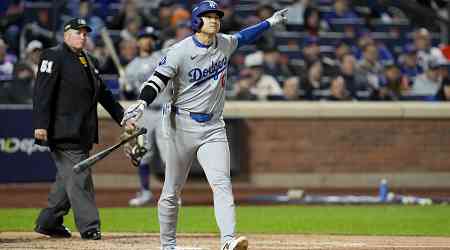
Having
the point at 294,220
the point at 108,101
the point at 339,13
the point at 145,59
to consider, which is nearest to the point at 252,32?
the point at 108,101

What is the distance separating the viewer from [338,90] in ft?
60.3

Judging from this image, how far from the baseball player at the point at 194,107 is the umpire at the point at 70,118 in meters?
1.47

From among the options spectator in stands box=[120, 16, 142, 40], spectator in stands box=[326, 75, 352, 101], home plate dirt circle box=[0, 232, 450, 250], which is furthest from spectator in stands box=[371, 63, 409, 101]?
home plate dirt circle box=[0, 232, 450, 250]

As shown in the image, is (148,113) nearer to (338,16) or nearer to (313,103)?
(313,103)

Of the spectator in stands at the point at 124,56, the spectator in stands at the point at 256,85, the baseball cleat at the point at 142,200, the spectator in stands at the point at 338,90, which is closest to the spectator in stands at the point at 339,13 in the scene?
the spectator in stands at the point at 338,90

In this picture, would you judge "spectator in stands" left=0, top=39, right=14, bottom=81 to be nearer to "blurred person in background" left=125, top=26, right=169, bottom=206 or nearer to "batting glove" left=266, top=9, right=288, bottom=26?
"blurred person in background" left=125, top=26, right=169, bottom=206

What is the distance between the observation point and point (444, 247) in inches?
395

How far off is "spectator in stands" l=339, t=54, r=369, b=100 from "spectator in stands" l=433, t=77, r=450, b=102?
3.81 feet

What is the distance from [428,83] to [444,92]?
14.7 inches

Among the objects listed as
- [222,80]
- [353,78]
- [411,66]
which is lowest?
[353,78]

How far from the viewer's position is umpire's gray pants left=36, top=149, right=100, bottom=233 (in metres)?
10.4

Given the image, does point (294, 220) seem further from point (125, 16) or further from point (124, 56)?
point (125, 16)

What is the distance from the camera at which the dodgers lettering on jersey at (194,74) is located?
899cm

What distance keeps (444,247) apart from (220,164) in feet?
7.73
